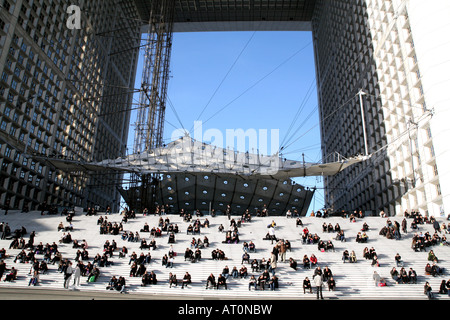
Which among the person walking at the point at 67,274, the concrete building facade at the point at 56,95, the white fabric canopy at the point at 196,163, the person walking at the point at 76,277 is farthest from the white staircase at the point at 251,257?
the concrete building facade at the point at 56,95

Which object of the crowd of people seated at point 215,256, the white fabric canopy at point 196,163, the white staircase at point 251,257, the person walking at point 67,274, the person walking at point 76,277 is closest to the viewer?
the person walking at point 67,274

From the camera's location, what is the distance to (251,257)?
25.7 meters

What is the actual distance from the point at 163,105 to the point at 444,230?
148 ft

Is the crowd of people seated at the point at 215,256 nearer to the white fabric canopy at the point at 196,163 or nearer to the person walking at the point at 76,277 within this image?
the person walking at the point at 76,277

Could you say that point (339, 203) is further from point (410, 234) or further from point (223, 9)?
point (223, 9)

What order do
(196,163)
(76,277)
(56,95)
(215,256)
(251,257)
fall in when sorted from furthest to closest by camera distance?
(56,95)
(196,163)
(251,257)
(215,256)
(76,277)

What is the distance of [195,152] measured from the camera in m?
47.2

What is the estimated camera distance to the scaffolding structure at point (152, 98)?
178ft

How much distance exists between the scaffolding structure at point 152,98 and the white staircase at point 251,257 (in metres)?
18.6

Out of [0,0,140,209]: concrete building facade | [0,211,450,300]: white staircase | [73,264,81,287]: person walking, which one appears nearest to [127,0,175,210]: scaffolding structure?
[0,0,140,209]: concrete building facade

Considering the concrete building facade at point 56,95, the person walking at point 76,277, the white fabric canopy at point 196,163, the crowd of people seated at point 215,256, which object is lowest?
the person walking at point 76,277

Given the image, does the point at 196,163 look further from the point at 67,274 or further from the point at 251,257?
the point at 67,274

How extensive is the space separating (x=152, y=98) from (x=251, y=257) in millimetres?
38513

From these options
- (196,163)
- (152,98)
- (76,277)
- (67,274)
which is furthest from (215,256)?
(152,98)
